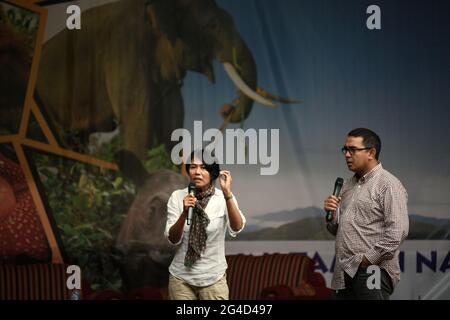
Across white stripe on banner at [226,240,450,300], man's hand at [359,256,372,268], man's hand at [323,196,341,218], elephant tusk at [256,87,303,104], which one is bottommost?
white stripe on banner at [226,240,450,300]

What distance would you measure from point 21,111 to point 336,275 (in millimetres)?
3206

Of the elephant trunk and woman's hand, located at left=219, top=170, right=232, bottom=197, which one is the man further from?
the elephant trunk

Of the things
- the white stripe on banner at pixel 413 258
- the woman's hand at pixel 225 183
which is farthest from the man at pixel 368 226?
the white stripe on banner at pixel 413 258

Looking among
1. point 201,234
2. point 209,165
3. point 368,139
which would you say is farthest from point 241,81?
point 201,234

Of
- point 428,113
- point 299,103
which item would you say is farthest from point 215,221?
point 428,113

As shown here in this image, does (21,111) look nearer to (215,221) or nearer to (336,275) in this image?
(215,221)

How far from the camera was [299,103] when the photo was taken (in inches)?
242

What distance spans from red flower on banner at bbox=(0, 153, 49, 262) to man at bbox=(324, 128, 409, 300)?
289cm

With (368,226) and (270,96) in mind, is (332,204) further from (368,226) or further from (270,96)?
(270,96)

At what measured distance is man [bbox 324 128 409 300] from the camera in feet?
12.2

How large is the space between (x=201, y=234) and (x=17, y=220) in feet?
8.59

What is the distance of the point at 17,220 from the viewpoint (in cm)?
602

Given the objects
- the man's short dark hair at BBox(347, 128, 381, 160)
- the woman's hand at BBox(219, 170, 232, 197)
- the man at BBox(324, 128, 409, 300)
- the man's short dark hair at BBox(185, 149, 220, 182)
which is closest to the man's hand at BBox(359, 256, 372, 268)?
the man at BBox(324, 128, 409, 300)
